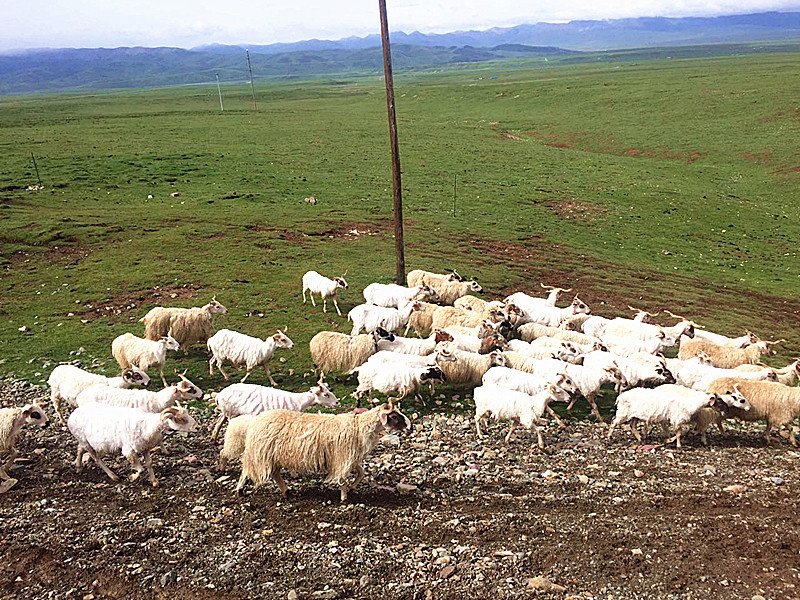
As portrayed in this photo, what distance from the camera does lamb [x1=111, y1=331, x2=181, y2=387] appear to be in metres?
13.4

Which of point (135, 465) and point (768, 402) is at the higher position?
point (135, 465)

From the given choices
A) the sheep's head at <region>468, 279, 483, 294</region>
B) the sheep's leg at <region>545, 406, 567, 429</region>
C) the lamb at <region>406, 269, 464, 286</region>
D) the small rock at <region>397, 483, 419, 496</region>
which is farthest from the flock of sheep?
the sheep's head at <region>468, 279, 483, 294</region>

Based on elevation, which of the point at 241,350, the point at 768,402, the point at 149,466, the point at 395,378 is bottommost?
the point at 768,402

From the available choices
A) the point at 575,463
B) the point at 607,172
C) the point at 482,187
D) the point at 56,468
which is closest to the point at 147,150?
the point at 482,187

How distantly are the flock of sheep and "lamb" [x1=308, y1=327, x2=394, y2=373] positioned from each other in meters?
0.03

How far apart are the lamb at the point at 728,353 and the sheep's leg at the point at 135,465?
40.1 feet

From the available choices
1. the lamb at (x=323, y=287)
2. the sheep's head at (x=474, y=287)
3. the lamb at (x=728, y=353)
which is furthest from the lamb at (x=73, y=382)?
the lamb at (x=728, y=353)

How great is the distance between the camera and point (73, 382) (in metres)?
11.8

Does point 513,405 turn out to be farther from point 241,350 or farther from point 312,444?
point 241,350

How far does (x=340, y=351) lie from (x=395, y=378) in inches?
75.7

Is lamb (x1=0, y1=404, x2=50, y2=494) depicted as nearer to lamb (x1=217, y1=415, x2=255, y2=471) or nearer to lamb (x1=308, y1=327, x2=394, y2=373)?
lamb (x1=217, y1=415, x2=255, y2=471)

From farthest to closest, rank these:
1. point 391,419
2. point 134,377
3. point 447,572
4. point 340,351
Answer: point 340,351
point 134,377
point 391,419
point 447,572

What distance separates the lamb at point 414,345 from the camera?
14406mm

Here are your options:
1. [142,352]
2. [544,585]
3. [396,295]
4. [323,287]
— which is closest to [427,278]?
[396,295]
